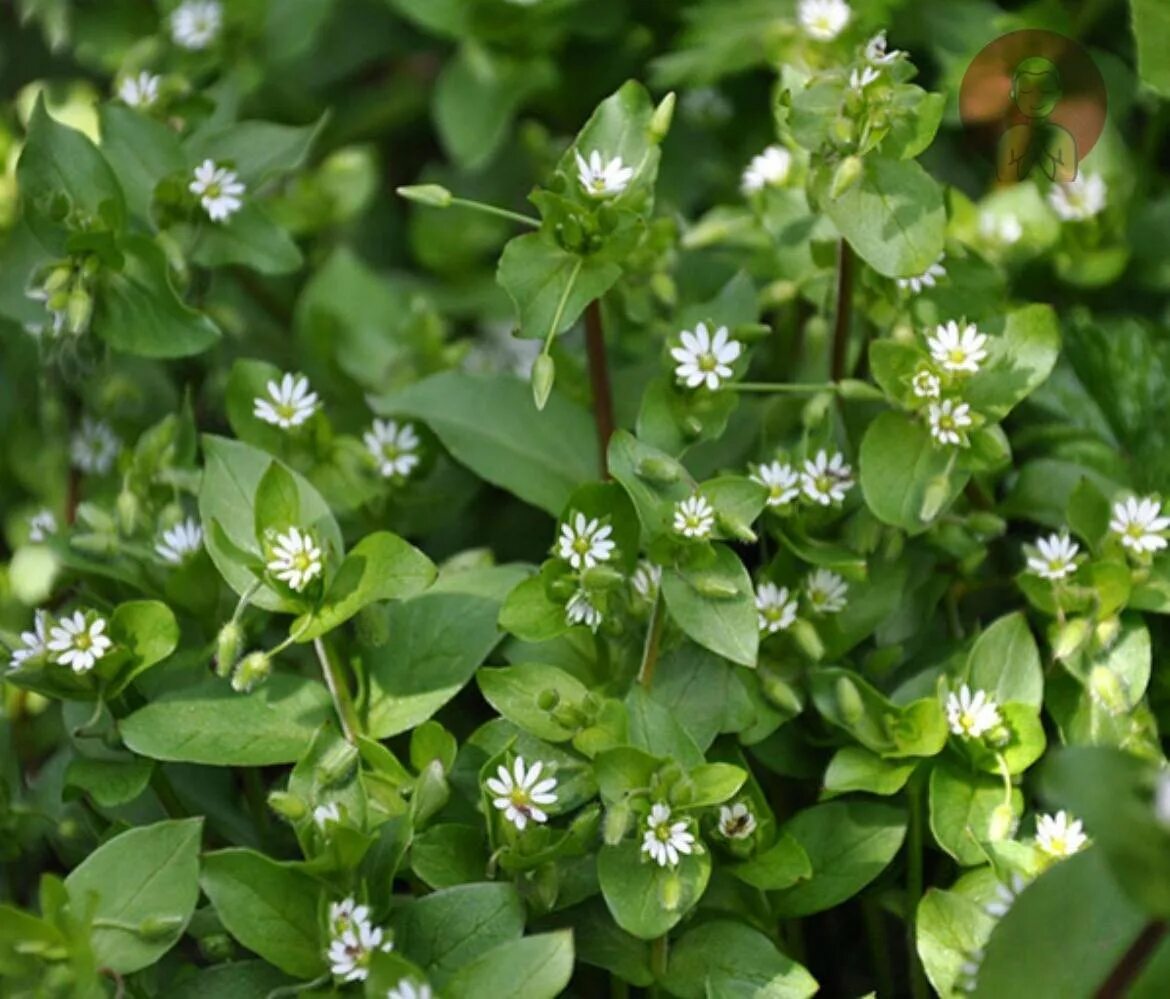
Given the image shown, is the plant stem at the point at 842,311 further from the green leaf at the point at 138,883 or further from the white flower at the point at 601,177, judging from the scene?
the green leaf at the point at 138,883

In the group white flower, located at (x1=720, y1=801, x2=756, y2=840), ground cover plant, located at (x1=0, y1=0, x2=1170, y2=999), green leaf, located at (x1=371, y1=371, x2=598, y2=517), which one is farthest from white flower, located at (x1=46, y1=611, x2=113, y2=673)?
white flower, located at (x1=720, y1=801, x2=756, y2=840)

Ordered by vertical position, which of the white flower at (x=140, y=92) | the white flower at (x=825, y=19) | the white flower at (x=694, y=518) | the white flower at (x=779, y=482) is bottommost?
the white flower at (x=779, y=482)

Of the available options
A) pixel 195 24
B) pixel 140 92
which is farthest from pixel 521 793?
pixel 195 24

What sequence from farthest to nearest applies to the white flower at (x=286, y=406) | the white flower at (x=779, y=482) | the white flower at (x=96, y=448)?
1. the white flower at (x=96, y=448)
2. the white flower at (x=286, y=406)
3. the white flower at (x=779, y=482)

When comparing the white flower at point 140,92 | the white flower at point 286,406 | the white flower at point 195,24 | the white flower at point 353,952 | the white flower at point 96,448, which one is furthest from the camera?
Result: the white flower at point 195,24

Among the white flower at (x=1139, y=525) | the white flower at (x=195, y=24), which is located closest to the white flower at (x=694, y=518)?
the white flower at (x=1139, y=525)

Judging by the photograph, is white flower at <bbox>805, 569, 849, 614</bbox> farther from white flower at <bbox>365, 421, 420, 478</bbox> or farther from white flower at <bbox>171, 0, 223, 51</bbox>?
white flower at <bbox>171, 0, 223, 51</bbox>

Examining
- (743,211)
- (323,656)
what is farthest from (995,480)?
(323,656)

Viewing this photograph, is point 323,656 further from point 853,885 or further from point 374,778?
point 853,885
